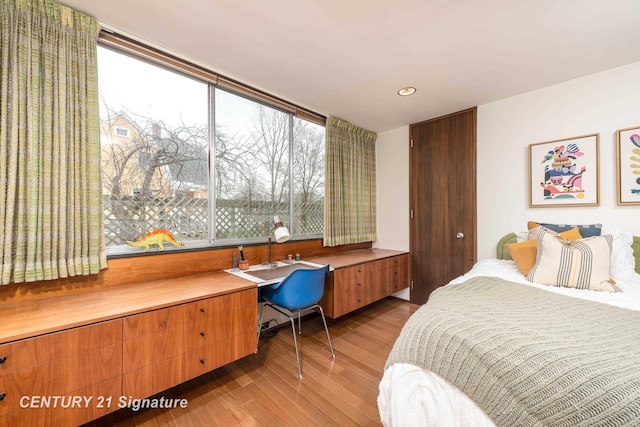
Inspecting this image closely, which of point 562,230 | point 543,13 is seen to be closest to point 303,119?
point 543,13

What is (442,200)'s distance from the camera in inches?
119

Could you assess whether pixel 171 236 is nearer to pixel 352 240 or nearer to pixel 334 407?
pixel 334 407

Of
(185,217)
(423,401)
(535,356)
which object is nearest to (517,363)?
(535,356)

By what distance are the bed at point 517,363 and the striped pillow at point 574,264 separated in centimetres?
16

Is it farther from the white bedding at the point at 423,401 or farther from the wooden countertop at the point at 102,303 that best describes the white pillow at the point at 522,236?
the wooden countertop at the point at 102,303

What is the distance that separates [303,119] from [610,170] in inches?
111

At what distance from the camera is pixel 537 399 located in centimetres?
78

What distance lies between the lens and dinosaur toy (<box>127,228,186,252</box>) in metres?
1.78

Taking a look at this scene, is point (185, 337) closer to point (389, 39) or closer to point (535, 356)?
point (535, 356)

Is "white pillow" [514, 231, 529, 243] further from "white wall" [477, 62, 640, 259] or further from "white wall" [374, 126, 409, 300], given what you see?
"white wall" [374, 126, 409, 300]

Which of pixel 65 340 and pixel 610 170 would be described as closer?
pixel 65 340

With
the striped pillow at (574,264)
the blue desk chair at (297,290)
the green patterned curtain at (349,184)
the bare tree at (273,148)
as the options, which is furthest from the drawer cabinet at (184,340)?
the striped pillow at (574,264)

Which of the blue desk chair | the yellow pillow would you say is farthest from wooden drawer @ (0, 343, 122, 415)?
the yellow pillow

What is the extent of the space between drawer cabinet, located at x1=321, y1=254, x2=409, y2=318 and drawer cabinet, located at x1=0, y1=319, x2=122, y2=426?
163 centimetres
